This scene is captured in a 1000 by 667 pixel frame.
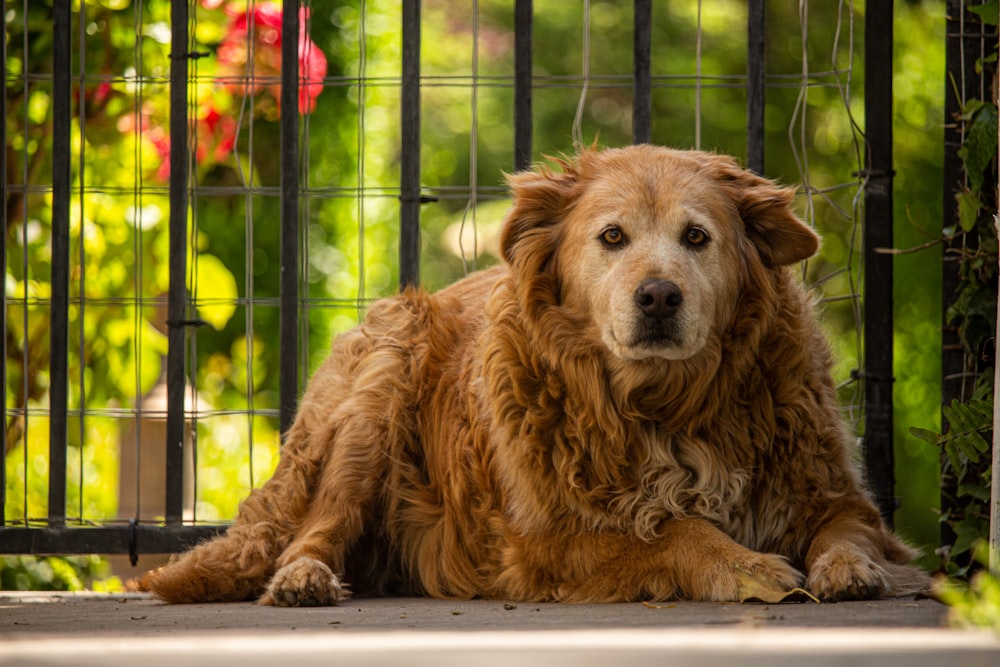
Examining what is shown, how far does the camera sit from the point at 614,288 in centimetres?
338

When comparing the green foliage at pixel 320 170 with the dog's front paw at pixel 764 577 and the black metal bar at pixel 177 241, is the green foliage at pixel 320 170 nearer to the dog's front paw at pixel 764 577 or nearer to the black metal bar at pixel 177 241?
the black metal bar at pixel 177 241

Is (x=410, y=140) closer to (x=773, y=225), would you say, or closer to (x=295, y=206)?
(x=295, y=206)

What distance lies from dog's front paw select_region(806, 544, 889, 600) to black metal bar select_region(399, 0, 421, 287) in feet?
5.90

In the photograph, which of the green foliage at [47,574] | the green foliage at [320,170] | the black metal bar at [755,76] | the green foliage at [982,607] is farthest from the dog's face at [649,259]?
the green foliage at [47,574]

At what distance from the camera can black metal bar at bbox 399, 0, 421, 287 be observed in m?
4.10

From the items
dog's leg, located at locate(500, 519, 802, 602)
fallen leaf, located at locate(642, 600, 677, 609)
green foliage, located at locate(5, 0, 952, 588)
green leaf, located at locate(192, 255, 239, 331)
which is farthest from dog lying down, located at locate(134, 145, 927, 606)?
green leaf, located at locate(192, 255, 239, 331)

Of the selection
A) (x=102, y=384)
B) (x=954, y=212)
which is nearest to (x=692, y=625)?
(x=954, y=212)

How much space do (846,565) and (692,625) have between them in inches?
27.8

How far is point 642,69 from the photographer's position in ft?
13.3

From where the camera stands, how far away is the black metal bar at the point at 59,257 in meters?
4.13

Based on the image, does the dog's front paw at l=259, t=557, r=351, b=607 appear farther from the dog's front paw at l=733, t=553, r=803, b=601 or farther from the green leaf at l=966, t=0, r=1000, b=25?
the green leaf at l=966, t=0, r=1000, b=25

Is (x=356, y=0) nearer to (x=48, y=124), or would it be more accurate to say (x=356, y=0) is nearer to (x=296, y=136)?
(x=48, y=124)

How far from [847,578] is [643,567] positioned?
534 mm

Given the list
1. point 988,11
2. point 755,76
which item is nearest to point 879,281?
point 755,76
